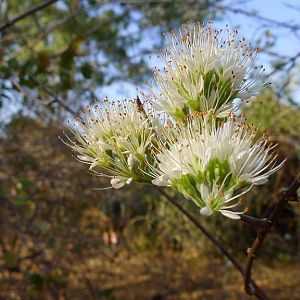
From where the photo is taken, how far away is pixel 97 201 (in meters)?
3.58

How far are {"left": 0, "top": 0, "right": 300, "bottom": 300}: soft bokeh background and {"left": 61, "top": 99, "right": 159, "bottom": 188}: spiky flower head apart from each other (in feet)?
2.92

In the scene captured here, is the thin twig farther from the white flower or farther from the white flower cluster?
the white flower

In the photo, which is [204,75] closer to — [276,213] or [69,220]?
[276,213]

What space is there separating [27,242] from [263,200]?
2130 mm

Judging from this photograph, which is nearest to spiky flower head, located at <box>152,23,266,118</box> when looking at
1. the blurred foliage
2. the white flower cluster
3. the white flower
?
the white flower cluster

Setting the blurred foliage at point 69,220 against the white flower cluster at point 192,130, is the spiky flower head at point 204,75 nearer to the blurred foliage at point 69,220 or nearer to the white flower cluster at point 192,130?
the white flower cluster at point 192,130

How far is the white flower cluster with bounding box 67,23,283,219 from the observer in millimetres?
970

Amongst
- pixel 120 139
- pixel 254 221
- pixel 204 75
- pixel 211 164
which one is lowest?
pixel 254 221

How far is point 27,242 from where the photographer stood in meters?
3.12

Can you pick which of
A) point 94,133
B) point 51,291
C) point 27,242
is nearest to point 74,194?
point 27,242

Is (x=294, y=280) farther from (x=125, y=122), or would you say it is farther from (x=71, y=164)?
(x=125, y=122)

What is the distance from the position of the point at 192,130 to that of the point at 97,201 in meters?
2.65

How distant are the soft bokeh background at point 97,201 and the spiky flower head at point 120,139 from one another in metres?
0.89

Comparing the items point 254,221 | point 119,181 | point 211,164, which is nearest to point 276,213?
point 254,221
